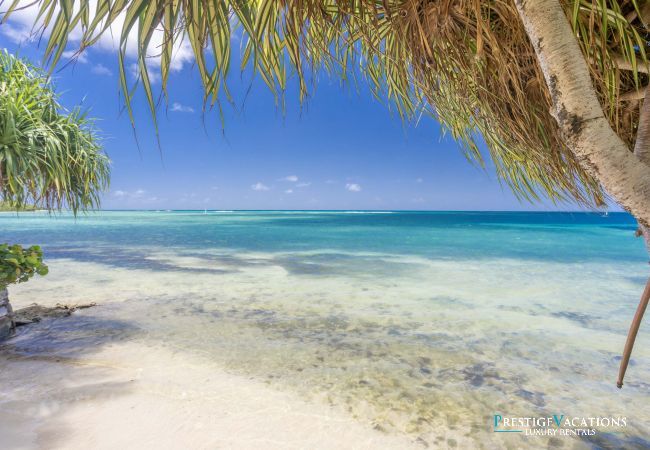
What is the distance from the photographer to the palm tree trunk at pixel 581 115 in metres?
0.57

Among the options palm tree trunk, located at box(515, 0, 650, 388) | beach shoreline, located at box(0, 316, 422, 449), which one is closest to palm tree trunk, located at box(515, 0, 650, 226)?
palm tree trunk, located at box(515, 0, 650, 388)

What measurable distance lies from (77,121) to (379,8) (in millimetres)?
5615

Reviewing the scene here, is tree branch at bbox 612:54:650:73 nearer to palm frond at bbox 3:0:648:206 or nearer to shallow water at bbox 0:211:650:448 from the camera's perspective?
palm frond at bbox 3:0:648:206

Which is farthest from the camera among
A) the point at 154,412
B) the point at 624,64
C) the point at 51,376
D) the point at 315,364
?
the point at 315,364

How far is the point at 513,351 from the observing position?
10.8ft

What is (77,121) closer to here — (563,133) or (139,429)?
(139,429)

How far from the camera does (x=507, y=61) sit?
1.01 metres

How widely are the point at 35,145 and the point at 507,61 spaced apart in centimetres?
495

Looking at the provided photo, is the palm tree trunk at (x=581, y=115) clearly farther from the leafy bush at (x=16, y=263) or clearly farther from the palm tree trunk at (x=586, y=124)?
the leafy bush at (x=16, y=263)

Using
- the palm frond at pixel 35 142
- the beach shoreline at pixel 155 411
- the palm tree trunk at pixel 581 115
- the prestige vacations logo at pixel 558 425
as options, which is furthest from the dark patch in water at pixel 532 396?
the palm frond at pixel 35 142

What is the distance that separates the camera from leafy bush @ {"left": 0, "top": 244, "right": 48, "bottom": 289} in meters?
2.56

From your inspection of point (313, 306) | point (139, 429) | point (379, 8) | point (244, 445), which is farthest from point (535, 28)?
point (313, 306)

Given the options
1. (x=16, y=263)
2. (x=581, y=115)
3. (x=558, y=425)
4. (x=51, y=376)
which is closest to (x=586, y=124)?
(x=581, y=115)

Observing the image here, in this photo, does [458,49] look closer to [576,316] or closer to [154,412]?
[154,412]
